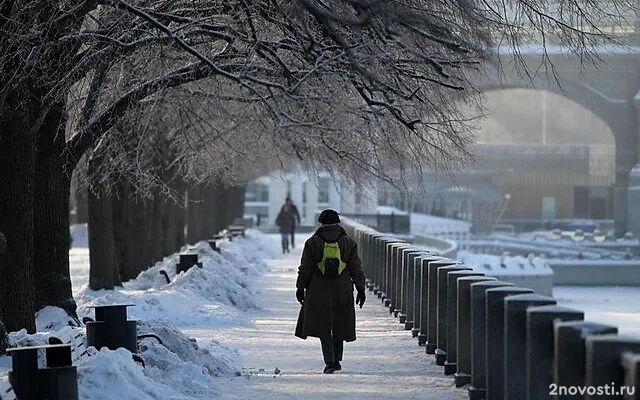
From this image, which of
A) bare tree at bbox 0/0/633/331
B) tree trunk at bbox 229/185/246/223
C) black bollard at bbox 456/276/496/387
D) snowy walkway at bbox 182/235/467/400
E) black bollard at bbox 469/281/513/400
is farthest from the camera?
tree trunk at bbox 229/185/246/223

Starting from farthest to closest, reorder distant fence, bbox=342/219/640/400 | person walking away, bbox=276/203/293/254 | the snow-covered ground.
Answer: person walking away, bbox=276/203/293/254
the snow-covered ground
distant fence, bbox=342/219/640/400

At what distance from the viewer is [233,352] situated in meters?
17.9

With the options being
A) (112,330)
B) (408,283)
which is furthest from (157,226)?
(112,330)

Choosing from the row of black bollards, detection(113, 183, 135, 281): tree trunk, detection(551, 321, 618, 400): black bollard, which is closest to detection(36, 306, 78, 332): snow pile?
the row of black bollards

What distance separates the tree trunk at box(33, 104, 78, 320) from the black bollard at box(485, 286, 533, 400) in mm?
8317

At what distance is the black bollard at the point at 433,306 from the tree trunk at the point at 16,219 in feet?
13.8

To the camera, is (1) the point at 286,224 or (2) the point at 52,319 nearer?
(2) the point at 52,319

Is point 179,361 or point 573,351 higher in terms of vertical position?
point 573,351

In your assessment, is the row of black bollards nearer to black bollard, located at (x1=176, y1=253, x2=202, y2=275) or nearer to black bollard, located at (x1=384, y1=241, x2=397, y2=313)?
black bollard, located at (x1=384, y1=241, x2=397, y2=313)

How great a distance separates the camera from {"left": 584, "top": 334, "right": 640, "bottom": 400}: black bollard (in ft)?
28.8

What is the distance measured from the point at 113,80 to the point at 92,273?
301 inches

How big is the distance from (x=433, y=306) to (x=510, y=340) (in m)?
5.68

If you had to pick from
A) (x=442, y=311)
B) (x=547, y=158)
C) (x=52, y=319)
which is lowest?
(x=52, y=319)

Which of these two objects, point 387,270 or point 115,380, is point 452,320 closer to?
point 115,380
